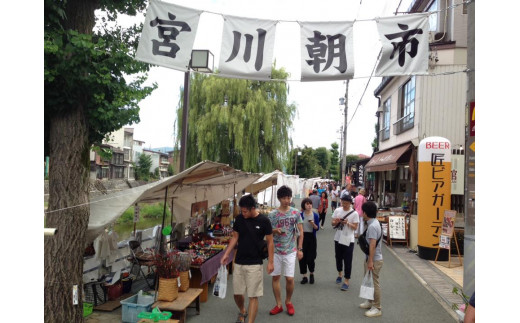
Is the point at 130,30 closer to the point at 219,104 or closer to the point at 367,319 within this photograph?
the point at 367,319

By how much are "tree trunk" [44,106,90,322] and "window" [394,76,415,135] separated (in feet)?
42.4

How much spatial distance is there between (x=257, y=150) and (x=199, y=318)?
1430 centimetres

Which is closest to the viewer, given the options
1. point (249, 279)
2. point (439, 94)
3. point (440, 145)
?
point (249, 279)

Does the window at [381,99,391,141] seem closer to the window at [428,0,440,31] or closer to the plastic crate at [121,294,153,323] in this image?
the window at [428,0,440,31]

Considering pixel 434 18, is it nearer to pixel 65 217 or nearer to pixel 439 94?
pixel 439 94

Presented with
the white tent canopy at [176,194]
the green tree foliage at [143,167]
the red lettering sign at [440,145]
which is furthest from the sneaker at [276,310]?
the green tree foliage at [143,167]

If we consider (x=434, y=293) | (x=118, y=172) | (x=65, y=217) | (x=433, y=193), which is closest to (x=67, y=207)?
(x=65, y=217)

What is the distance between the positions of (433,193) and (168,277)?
26.1 ft

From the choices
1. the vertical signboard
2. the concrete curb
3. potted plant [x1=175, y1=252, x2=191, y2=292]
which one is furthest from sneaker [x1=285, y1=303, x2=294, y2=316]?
the vertical signboard

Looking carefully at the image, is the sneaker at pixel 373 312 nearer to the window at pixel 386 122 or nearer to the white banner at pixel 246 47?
the white banner at pixel 246 47

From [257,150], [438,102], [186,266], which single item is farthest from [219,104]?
[186,266]

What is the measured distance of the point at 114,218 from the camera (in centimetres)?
525

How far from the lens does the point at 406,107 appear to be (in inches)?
647

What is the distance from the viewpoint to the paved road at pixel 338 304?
605cm
